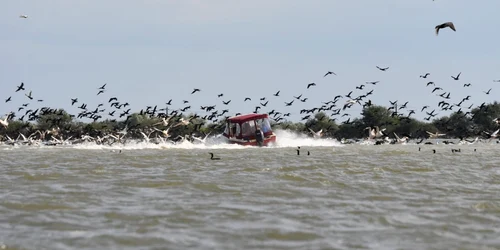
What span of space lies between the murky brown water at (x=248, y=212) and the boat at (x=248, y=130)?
28.3 m

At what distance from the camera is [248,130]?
48.9 metres

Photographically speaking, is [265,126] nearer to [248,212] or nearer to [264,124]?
[264,124]

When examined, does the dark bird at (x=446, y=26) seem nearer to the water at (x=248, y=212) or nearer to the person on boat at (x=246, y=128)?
the water at (x=248, y=212)

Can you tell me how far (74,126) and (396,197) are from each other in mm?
84341

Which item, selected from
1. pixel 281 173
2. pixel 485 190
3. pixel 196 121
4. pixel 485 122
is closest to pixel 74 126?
pixel 196 121

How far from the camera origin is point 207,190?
1582 cm

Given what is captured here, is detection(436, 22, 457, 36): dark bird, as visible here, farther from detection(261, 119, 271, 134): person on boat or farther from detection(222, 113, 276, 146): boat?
detection(261, 119, 271, 134): person on boat

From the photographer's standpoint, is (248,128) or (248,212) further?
(248,128)

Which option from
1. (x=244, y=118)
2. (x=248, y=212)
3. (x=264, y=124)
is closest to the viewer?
(x=248, y=212)

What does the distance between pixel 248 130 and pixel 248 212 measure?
36.6 m

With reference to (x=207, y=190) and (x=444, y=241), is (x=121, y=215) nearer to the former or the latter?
(x=207, y=190)

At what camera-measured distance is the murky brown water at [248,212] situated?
32.3ft

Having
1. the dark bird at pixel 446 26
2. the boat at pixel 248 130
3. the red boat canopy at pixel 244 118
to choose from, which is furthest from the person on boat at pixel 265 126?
the dark bird at pixel 446 26

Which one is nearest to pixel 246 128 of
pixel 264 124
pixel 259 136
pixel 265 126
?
pixel 259 136
